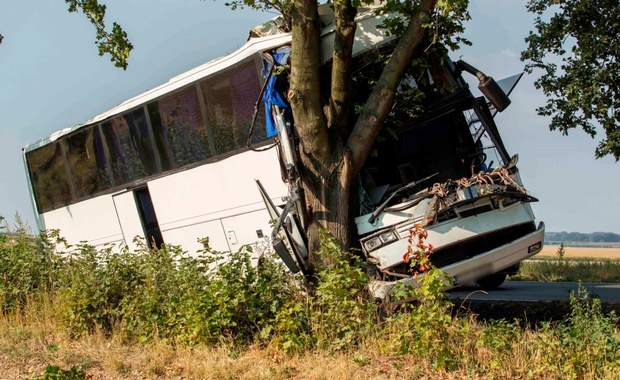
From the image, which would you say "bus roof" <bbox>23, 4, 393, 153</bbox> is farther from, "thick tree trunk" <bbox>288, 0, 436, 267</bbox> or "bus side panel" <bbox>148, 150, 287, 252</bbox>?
"bus side panel" <bbox>148, 150, 287, 252</bbox>

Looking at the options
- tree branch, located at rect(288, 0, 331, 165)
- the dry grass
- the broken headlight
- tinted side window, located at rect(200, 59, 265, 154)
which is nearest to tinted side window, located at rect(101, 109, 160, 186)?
tinted side window, located at rect(200, 59, 265, 154)

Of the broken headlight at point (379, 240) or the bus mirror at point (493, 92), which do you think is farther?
the bus mirror at point (493, 92)

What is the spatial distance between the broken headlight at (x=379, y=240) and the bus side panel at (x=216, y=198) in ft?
4.95

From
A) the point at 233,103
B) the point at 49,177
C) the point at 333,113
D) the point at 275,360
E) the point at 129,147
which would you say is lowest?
the point at 275,360

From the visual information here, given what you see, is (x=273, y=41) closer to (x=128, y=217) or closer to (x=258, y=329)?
(x=258, y=329)

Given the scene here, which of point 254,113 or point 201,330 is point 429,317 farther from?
point 254,113

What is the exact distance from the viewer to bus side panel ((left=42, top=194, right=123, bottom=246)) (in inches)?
551

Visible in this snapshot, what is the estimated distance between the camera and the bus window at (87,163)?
1429 cm

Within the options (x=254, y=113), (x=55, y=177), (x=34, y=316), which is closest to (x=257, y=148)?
(x=254, y=113)

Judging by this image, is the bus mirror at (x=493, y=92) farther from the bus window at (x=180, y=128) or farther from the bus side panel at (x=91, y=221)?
the bus side panel at (x=91, y=221)

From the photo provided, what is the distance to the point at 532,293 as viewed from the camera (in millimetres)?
13891

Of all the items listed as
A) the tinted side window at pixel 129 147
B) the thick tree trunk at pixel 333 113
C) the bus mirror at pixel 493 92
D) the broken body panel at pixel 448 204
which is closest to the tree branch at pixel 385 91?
the thick tree trunk at pixel 333 113

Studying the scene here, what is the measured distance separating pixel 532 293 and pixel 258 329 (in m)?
7.04

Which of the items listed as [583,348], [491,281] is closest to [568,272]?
[491,281]
